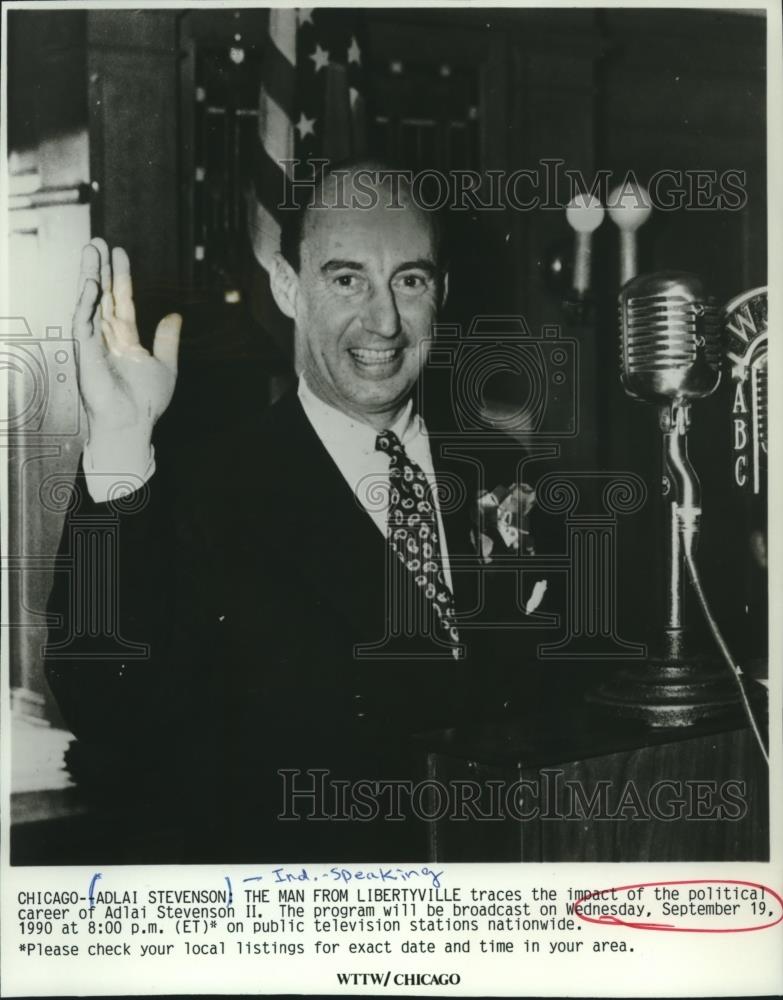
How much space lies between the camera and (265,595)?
6.59 ft

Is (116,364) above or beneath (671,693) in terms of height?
above

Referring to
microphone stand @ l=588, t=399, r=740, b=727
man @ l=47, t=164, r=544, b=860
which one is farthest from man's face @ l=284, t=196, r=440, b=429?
microphone stand @ l=588, t=399, r=740, b=727

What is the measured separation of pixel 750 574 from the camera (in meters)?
2.07

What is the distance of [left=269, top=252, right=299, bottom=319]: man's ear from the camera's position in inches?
79.1

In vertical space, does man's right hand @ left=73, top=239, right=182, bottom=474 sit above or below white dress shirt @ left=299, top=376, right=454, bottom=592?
above

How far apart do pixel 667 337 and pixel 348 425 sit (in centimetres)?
65

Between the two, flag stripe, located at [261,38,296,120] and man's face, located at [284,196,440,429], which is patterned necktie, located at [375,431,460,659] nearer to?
man's face, located at [284,196,440,429]

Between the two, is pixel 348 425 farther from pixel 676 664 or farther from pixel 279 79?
pixel 676 664

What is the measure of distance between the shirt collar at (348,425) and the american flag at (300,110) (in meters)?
0.13

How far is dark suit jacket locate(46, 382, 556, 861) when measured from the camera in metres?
2.01

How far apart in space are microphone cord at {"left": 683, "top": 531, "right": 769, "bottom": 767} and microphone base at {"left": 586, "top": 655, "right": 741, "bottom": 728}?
14mm

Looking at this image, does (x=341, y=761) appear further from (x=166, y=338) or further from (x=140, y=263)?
(x=140, y=263)

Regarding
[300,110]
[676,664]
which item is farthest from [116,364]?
[676,664]

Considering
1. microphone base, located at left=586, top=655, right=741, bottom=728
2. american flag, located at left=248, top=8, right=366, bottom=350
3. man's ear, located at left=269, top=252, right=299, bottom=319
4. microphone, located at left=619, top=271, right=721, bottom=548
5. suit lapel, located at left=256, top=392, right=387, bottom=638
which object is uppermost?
american flag, located at left=248, top=8, right=366, bottom=350
